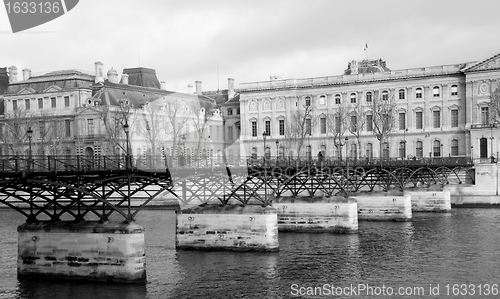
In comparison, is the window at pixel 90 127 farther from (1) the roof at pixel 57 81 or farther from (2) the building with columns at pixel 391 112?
(2) the building with columns at pixel 391 112

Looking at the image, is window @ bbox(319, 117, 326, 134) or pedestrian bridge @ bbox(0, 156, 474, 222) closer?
→ pedestrian bridge @ bbox(0, 156, 474, 222)

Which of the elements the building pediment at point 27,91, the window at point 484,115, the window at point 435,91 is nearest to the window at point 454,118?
the window at point 435,91

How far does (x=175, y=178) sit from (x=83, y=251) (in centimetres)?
1330

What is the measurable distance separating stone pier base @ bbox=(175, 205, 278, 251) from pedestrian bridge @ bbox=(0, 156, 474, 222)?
3.06 feet

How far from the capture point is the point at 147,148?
98.9m

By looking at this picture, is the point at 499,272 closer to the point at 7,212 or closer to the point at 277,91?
the point at 7,212

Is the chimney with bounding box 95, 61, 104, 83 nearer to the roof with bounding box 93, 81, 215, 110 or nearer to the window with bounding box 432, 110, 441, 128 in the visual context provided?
the roof with bounding box 93, 81, 215, 110

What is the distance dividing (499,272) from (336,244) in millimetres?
12771

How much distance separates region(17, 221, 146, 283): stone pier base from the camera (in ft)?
113

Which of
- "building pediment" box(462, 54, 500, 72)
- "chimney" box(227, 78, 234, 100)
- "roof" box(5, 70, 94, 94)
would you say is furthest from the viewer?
"chimney" box(227, 78, 234, 100)

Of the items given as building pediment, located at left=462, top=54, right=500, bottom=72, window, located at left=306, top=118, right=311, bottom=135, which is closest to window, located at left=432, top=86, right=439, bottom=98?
building pediment, located at left=462, top=54, right=500, bottom=72

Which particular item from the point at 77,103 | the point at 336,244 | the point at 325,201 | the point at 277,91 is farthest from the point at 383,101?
the point at 336,244

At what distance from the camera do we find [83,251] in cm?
3503
